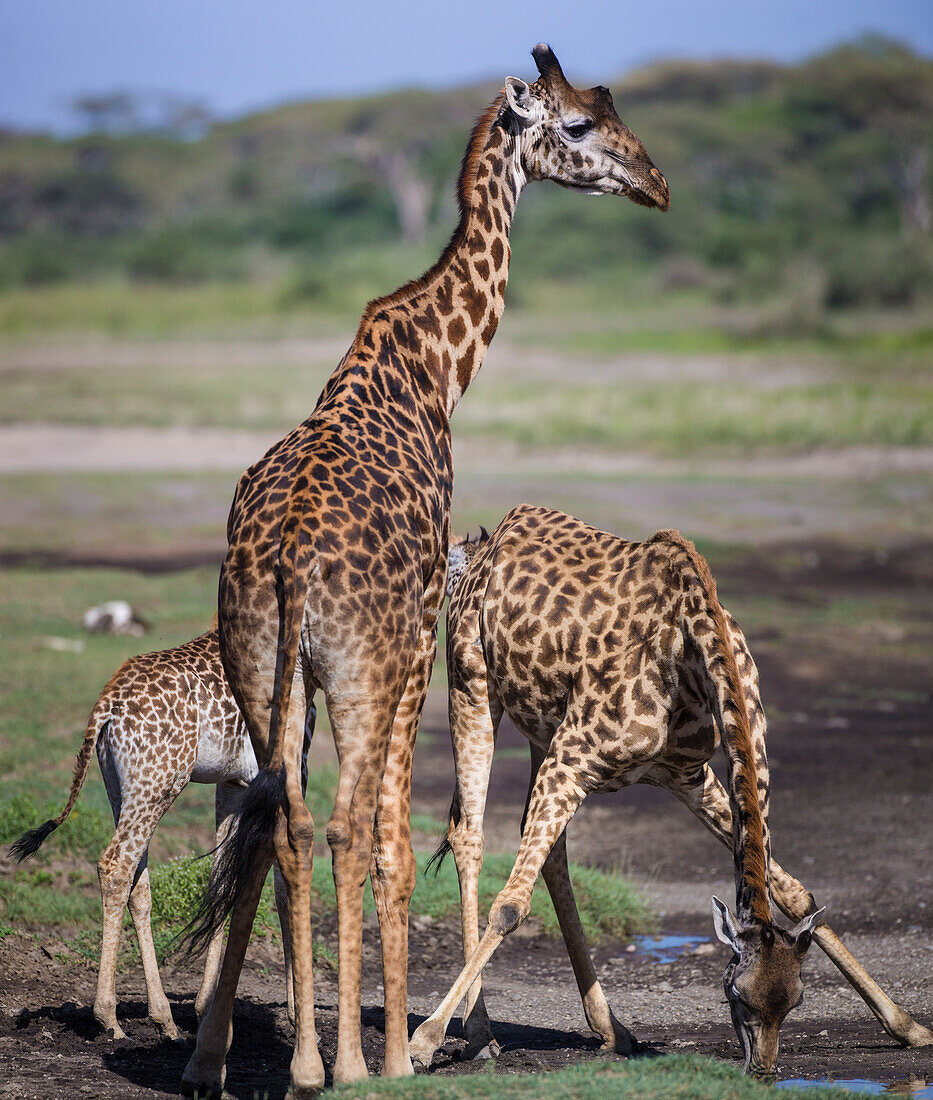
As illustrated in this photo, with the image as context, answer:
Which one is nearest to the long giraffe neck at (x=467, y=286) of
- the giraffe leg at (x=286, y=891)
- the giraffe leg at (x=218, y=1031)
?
the giraffe leg at (x=286, y=891)

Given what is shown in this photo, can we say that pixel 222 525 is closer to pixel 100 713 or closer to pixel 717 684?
pixel 100 713

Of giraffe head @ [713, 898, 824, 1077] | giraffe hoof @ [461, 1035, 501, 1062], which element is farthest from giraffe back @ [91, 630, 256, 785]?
giraffe head @ [713, 898, 824, 1077]

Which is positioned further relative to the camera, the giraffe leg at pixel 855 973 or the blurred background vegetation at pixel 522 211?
the blurred background vegetation at pixel 522 211

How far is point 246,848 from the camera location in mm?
4766

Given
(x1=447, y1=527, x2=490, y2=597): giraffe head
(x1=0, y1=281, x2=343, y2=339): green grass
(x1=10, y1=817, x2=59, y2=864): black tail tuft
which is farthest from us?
(x1=0, y1=281, x2=343, y2=339): green grass

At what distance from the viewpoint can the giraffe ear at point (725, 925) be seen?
4.78 m

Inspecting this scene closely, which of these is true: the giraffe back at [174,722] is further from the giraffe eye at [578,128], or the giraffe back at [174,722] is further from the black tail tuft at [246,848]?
the giraffe eye at [578,128]

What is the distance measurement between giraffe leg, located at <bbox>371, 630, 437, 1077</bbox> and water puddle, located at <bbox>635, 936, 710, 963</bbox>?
8.49ft

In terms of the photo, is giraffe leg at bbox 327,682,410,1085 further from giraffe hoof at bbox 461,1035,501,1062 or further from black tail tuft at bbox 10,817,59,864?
black tail tuft at bbox 10,817,59,864

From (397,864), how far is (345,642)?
0.92m

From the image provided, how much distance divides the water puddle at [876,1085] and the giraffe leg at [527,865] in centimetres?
108

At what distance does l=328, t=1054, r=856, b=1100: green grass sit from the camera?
14.6 feet

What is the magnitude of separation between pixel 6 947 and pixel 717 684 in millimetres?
3523

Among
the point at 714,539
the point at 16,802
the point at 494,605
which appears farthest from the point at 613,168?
the point at 714,539
